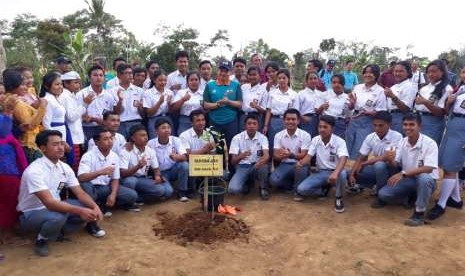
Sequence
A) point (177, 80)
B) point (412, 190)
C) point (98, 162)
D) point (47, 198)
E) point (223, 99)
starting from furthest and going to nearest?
point (177, 80) → point (223, 99) → point (412, 190) → point (98, 162) → point (47, 198)

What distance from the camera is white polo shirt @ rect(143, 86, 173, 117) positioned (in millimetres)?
6273

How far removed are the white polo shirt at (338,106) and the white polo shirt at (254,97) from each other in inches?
39.6

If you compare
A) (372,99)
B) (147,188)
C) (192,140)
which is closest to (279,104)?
(372,99)

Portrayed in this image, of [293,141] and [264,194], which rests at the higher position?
[293,141]

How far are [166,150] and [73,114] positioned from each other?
142cm

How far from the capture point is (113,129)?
17.8ft

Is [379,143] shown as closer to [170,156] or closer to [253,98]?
[253,98]

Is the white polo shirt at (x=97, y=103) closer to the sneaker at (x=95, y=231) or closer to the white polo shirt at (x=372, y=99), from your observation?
the sneaker at (x=95, y=231)

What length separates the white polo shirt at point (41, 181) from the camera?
385 centimetres

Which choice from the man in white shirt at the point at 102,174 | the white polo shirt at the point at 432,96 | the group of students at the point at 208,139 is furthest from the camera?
the white polo shirt at the point at 432,96

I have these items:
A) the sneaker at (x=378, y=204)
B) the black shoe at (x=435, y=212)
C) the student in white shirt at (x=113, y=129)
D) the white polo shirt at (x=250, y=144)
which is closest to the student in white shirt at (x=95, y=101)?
the student in white shirt at (x=113, y=129)

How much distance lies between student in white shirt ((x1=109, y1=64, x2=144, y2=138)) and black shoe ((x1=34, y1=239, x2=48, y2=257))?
2.33 meters

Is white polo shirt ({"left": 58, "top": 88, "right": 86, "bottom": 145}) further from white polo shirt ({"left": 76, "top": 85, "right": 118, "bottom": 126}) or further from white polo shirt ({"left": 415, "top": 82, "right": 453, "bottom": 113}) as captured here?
white polo shirt ({"left": 415, "top": 82, "right": 453, "bottom": 113})

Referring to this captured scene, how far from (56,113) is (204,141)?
220cm
